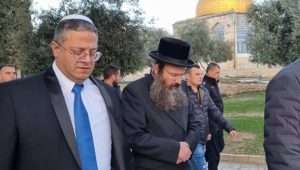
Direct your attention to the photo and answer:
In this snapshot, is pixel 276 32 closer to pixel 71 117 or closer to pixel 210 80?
pixel 210 80

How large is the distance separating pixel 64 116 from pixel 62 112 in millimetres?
24

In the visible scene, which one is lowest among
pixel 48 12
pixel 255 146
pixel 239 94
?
pixel 239 94

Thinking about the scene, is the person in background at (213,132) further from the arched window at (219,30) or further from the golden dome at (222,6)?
the golden dome at (222,6)

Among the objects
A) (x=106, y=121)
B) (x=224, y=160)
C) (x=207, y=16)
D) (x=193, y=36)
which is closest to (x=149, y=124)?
(x=106, y=121)

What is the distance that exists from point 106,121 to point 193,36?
49.9 metres

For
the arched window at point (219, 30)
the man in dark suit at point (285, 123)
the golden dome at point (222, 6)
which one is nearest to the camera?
the man in dark suit at point (285, 123)

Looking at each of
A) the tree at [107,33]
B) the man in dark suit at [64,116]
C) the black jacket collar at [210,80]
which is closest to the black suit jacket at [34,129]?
the man in dark suit at [64,116]

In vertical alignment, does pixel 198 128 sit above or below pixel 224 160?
above

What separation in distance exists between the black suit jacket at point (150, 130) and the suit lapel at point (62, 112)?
121cm

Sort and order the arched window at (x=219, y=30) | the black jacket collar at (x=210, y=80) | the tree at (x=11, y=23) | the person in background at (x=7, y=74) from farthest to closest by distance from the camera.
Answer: the arched window at (x=219, y=30) < the tree at (x=11, y=23) < the black jacket collar at (x=210, y=80) < the person in background at (x=7, y=74)

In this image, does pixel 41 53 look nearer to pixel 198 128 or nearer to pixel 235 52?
pixel 198 128

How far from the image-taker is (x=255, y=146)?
1079 cm

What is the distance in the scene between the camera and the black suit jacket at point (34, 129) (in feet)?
8.59

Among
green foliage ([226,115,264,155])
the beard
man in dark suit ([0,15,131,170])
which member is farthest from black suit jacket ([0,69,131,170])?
green foliage ([226,115,264,155])
